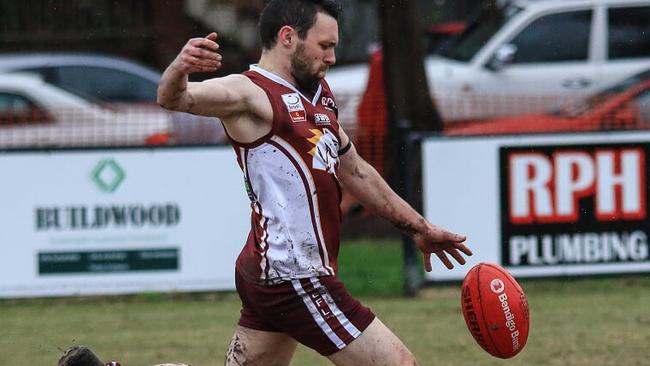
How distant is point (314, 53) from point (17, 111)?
34.0 feet

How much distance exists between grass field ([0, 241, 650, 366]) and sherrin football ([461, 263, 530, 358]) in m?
2.53

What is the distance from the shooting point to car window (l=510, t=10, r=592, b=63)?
17016mm

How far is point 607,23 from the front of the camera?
56.0 ft

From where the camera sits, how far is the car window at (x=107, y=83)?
1958cm

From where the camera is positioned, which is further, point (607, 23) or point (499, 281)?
point (607, 23)

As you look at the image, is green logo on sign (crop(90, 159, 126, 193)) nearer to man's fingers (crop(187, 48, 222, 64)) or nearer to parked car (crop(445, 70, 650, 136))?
parked car (crop(445, 70, 650, 136))

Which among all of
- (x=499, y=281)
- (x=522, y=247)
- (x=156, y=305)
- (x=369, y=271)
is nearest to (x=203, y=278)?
(x=156, y=305)

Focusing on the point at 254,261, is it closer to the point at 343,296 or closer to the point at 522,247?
the point at 343,296

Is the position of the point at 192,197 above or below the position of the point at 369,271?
above

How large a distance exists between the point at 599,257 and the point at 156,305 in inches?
141

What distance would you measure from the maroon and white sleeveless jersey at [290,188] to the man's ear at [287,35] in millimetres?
135

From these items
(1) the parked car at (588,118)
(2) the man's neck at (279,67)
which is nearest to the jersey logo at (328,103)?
(2) the man's neck at (279,67)

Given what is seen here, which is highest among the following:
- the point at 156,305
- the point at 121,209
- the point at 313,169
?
the point at 313,169

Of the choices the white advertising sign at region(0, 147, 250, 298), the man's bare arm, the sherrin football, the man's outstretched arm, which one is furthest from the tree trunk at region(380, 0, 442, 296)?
the man's bare arm
